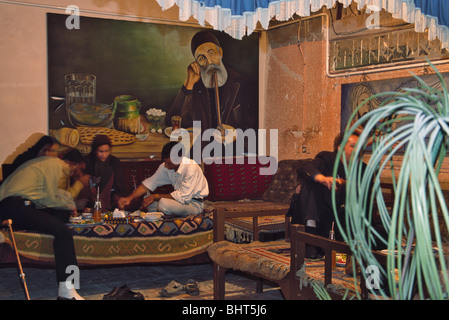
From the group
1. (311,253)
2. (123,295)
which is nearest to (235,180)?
(311,253)

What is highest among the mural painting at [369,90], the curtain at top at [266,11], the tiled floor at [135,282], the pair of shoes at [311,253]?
the curtain at top at [266,11]

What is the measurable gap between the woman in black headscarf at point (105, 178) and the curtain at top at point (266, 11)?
3386mm

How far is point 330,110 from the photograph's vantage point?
7.91 metres

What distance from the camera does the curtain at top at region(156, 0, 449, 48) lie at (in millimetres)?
3350

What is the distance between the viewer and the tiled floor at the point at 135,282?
202 inches

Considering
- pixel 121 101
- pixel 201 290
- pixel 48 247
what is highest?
pixel 121 101

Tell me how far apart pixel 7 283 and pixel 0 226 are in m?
0.71

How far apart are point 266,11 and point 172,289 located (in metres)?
2.97

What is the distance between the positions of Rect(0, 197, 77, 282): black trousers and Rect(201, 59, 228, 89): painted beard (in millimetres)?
4242

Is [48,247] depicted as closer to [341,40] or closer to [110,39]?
[110,39]

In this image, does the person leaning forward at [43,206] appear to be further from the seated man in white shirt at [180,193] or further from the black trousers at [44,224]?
the seated man in white shirt at [180,193]

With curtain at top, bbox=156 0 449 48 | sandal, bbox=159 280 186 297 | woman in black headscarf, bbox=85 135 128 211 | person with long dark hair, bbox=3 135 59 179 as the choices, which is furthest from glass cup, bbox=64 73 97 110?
curtain at top, bbox=156 0 449 48

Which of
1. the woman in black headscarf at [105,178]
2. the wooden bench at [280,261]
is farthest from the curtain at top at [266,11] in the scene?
the woman in black headscarf at [105,178]
